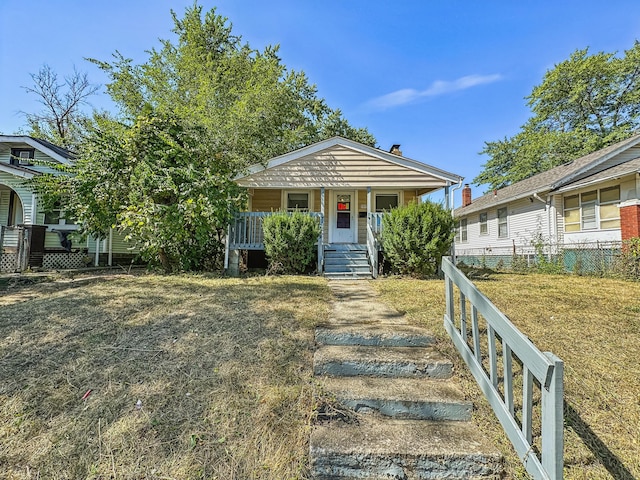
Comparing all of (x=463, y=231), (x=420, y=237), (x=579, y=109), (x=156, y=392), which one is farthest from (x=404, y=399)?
(x=579, y=109)

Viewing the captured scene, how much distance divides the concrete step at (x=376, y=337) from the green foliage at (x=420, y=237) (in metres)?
4.64

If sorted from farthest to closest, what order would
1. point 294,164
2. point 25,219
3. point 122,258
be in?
1. point 122,258
2. point 25,219
3. point 294,164

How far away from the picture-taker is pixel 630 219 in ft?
31.6

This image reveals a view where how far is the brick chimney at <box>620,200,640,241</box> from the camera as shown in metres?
9.42

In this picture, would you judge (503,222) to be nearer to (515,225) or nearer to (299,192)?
(515,225)

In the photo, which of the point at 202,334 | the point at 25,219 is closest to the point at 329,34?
the point at 202,334

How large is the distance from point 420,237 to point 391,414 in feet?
19.8

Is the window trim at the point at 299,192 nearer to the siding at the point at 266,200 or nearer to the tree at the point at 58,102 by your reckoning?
the siding at the point at 266,200

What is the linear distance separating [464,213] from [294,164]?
13616mm

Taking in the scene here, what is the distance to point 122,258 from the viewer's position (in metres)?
12.7

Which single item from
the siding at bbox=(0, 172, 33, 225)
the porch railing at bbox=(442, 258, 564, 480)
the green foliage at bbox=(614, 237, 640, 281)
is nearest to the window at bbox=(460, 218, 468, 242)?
the green foliage at bbox=(614, 237, 640, 281)

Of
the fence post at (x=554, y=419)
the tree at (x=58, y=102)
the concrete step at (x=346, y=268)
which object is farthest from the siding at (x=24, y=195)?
the fence post at (x=554, y=419)

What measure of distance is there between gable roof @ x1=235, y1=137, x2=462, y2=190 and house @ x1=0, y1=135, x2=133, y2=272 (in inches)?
204

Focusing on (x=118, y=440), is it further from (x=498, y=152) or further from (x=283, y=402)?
(x=498, y=152)
